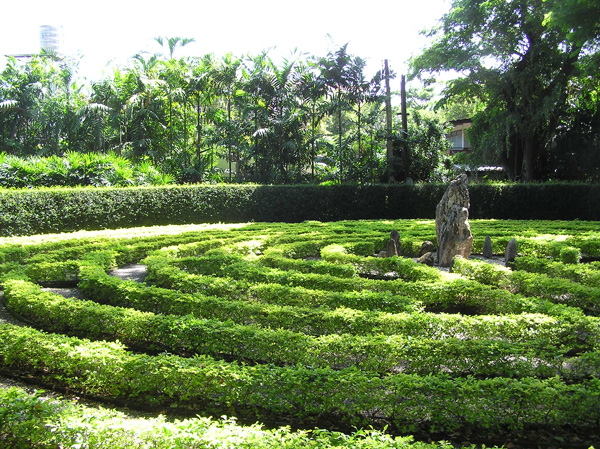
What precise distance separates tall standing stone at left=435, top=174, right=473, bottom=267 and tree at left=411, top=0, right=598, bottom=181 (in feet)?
44.9

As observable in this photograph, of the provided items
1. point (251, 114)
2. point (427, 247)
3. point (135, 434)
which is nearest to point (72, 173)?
point (251, 114)

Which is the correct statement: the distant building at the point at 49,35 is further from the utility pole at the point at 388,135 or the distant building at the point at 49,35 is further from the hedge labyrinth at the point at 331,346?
the hedge labyrinth at the point at 331,346

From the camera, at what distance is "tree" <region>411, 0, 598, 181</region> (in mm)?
21047

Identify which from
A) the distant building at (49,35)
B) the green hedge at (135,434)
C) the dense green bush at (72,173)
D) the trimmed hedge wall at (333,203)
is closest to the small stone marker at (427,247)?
the green hedge at (135,434)

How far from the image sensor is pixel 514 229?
12.8m

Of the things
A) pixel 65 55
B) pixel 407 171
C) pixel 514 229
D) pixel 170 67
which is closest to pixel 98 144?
pixel 170 67

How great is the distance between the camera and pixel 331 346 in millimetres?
4707

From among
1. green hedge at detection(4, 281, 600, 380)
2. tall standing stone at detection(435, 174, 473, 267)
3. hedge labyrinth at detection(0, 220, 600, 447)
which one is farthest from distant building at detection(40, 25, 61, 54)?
green hedge at detection(4, 281, 600, 380)

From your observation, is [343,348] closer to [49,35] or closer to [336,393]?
[336,393]

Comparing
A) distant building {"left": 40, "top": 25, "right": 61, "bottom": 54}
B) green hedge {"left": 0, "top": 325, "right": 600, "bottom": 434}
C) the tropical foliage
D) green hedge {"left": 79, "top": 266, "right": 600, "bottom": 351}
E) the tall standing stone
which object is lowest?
green hedge {"left": 0, "top": 325, "right": 600, "bottom": 434}

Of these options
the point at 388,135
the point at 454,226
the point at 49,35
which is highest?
the point at 49,35

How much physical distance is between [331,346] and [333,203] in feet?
46.9

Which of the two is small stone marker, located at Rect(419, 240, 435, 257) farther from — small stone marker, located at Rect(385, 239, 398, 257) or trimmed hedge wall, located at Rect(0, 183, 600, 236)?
trimmed hedge wall, located at Rect(0, 183, 600, 236)

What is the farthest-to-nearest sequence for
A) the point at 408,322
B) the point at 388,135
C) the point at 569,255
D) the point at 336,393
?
the point at 388,135 < the point at 569,255 < the point at 408,322 < the point at 336,393
